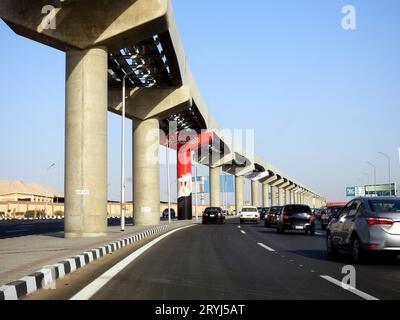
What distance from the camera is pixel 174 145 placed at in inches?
2650

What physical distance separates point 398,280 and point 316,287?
2039 mm

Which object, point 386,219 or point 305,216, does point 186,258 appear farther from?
point 305,216

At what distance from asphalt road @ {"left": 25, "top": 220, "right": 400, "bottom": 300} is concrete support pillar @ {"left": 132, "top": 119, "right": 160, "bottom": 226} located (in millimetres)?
24433

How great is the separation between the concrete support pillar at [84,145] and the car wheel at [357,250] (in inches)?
549

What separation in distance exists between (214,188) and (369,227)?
217 feet

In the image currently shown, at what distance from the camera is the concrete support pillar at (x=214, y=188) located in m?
78.6

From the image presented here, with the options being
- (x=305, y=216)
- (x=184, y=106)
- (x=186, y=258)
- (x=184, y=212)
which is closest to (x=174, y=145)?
(x=184, y=212)

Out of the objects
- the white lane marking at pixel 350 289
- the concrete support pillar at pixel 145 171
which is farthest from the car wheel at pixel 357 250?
the concrete support pillar at pixel 145 171

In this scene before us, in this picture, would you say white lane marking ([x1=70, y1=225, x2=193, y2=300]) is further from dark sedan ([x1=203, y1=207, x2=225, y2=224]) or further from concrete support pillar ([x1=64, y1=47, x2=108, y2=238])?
dark sedan ([x1=203, y1=207, x2=225, y2=224])

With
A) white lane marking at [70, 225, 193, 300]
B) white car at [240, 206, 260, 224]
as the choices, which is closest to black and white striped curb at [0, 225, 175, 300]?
white lane marking at [70, 225, 193, 300]

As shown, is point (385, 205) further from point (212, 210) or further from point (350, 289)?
point (212, 210)

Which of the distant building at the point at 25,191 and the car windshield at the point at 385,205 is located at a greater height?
the distant building at the point at 25,191

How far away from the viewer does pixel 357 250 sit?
13.4 meters

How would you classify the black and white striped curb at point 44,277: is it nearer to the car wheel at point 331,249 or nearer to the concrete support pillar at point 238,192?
the car wheel at point 331,249
